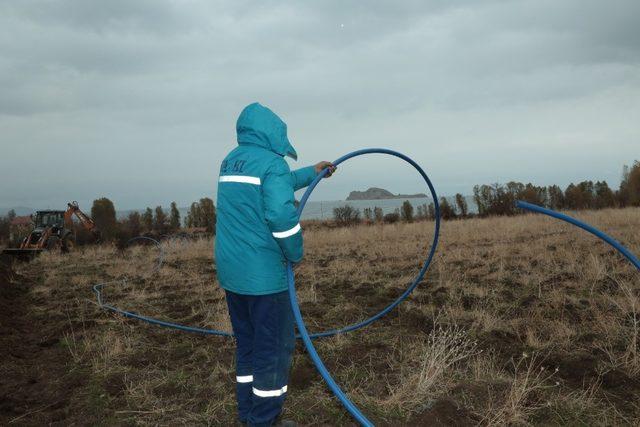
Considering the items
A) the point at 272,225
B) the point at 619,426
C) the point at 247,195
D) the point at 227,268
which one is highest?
the point at 247,195

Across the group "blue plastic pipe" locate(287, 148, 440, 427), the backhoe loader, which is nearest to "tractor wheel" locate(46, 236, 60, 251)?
the backhoe loader

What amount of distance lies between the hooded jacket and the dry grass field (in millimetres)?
1363

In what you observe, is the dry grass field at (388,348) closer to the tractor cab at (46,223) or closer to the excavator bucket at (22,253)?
the excavator bucket at (22,253)

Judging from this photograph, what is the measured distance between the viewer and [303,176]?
3.92 m

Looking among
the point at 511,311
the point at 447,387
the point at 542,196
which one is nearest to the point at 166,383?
the point at 447,387

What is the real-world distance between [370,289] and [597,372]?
4.44m

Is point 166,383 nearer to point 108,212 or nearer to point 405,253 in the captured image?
point 405,253

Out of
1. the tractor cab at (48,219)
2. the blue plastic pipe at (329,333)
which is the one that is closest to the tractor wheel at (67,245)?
the tractor cab at (48,219)

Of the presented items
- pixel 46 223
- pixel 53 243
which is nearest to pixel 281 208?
pixel 53 243

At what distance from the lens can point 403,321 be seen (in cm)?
613

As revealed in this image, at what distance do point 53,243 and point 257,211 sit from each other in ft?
58.0

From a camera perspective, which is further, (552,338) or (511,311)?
(511,311)

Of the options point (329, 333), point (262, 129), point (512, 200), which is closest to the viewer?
point (262, 129)

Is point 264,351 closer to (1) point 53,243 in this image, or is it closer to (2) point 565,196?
(1) point 53,243
